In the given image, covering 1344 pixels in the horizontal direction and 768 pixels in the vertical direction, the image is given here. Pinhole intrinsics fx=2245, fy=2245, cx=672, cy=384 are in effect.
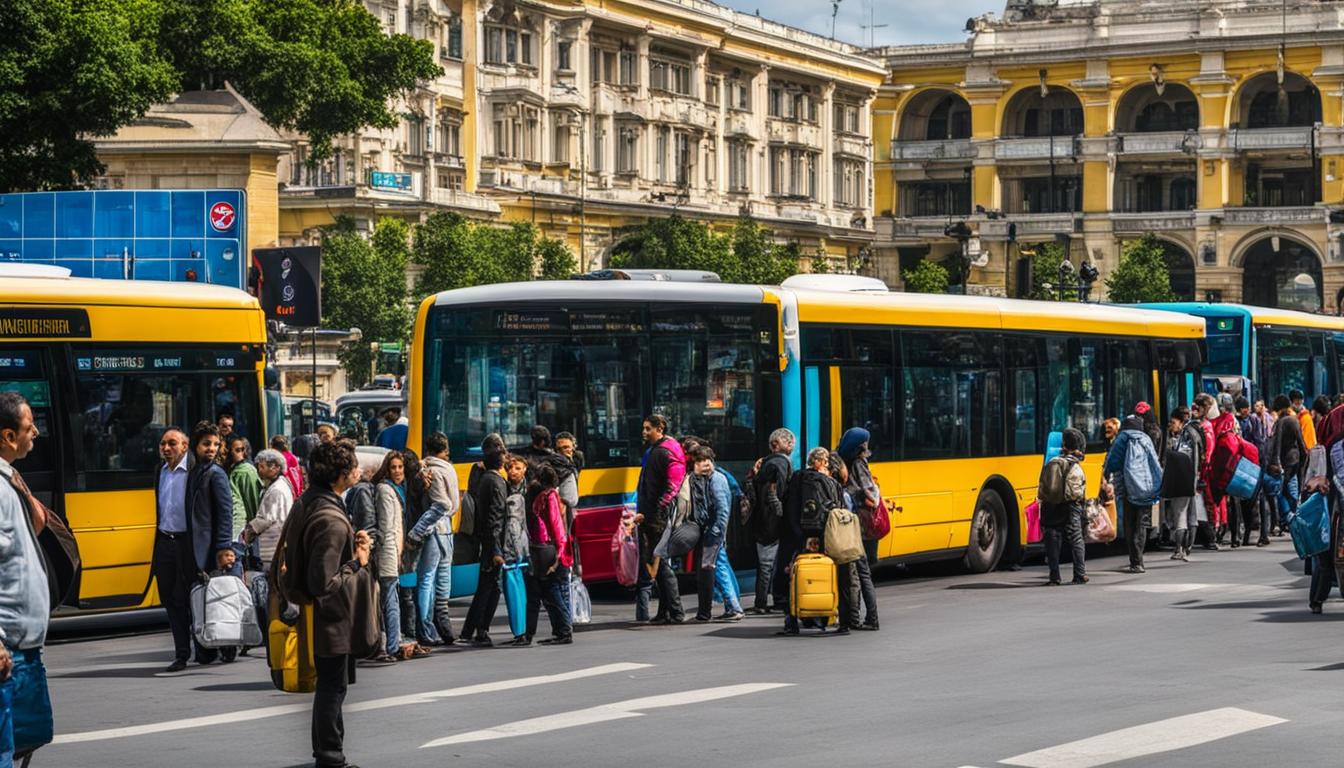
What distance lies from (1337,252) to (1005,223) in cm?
1657

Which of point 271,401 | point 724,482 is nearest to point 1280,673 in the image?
point 724,482

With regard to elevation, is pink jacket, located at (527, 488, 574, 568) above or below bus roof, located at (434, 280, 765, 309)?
below

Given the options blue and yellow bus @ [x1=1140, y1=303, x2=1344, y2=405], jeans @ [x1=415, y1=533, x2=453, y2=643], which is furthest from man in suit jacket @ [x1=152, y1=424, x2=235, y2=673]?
blue and yellow bus @ [x1=1140, y1=303, x2=1344, y2=405]

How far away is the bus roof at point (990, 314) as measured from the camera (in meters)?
21.2

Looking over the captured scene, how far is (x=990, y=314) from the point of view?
23547 millimetres

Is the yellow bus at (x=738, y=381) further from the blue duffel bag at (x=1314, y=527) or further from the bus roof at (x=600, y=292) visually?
the blue duffel bag at (x=1314, y=527)

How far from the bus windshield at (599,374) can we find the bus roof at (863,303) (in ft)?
0.40

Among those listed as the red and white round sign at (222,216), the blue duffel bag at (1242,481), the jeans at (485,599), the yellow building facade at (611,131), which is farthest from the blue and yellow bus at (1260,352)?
the yellow building facade at (611,131)

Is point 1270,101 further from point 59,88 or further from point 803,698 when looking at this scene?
point 803,698

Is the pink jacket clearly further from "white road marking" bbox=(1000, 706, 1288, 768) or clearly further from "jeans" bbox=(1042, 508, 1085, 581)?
"jeans" bbox=(1042, 508, 1085, 581)

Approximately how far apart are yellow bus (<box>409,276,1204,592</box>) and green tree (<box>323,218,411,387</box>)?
3809 centimetres

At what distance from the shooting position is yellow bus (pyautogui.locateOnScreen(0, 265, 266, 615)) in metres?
17.8

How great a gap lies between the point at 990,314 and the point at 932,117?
3825 inches

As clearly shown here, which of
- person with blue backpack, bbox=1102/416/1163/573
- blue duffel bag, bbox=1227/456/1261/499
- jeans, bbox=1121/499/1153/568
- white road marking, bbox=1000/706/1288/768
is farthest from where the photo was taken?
blue duffel bag, bbox=1227/456/1261/499
